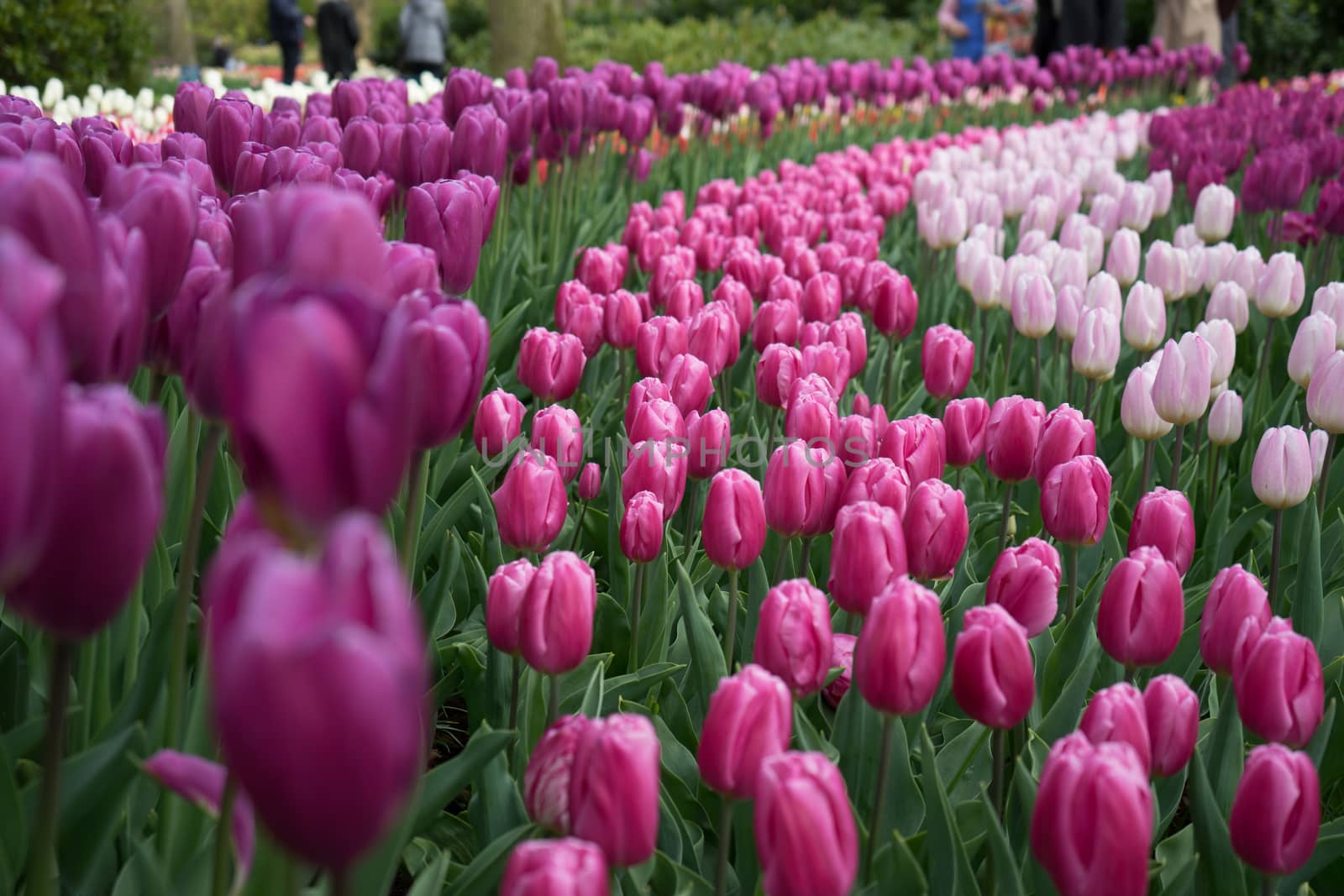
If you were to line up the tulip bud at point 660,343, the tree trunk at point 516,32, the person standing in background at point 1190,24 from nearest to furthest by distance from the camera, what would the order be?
1. the tulip bud at point 660,343
2. the tree trunk at point 516,32
3. the person standing in background at point 1190,24

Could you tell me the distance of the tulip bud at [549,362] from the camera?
2.33 m

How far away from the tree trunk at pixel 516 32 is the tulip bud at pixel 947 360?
874cm

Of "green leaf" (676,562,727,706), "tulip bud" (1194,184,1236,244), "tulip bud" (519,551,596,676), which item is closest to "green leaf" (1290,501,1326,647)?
"green leaf" (676,562,727,706)

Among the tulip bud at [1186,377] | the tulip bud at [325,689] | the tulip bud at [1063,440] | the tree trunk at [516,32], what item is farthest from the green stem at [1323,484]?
the tree trunk at [516,32]

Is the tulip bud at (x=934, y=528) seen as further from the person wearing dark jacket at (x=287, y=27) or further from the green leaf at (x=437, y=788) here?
the person wearing dark jacket at (x=287, y=27)

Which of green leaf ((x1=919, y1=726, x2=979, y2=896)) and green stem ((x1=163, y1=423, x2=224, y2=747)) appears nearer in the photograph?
green stem ((x1=163, y1=423, x2=224, y2=747))

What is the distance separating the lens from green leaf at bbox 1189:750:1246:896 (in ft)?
4.54

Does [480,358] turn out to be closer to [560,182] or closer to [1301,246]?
[560,182]

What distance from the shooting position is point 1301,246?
520 cm

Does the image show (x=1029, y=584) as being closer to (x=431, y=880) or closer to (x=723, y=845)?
(x=723, y=845)

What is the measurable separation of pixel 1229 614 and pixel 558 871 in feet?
3.07

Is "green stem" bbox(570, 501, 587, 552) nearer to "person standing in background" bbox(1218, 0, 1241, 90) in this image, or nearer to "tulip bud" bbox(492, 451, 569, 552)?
"tulip bud" bbox(492, 451, 569, 552)

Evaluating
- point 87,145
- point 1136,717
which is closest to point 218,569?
point 1136,717

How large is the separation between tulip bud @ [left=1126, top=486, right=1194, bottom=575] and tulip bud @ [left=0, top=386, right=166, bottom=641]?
1.36m
